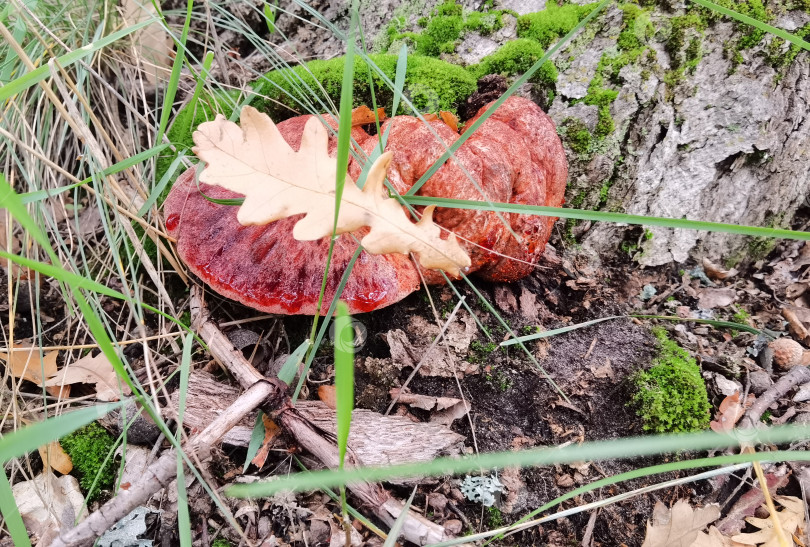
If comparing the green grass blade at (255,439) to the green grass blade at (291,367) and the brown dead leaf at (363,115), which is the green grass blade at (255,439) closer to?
the green grass blade at (291,367)

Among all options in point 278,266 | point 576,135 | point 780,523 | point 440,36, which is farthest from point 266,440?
point 440,36

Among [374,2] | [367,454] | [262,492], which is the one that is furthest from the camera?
[374,2]

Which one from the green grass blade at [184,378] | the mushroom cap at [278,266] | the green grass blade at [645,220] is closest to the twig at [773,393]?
the green grass blade at [645,220]

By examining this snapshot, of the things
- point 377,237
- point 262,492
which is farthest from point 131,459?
point 377,237

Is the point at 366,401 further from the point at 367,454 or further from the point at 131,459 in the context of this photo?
the point at 131,459

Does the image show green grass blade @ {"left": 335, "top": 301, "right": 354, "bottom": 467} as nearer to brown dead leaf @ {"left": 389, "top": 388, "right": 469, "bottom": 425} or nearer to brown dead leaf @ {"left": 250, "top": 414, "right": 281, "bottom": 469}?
brown dead leaf @ {"left": 250, "top": 414, "right": 281, "bottom": 469}
